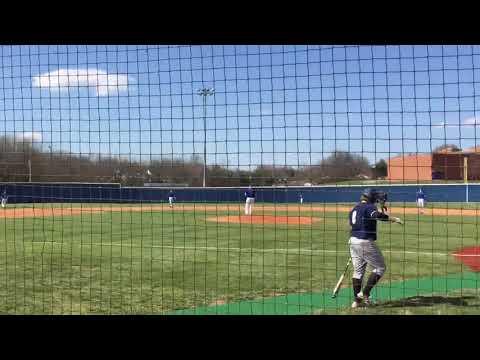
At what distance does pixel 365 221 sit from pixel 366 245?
12.5 inches

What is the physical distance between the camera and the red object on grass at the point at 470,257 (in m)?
9.70

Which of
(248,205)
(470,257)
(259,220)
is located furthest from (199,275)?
(248,205)

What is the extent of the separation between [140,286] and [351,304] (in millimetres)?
3116

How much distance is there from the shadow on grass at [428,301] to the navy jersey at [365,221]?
872 mm

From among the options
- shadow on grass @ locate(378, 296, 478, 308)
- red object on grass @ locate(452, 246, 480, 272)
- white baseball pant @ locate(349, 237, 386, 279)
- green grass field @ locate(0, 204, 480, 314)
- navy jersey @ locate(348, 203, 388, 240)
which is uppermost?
navy jersey @ locate(348, 203, 388, 240)

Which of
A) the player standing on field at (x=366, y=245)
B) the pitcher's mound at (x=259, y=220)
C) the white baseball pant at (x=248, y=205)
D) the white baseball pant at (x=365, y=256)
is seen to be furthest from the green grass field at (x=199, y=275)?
the white baseball pant at (x=248, y=205)

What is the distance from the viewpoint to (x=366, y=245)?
6.69m

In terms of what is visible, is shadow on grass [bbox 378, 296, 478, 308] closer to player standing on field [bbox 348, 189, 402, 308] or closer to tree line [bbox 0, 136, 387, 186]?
player standing on field [bbox 348, 189, 402, 308]

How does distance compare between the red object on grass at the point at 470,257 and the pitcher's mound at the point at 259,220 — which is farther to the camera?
the pitcher's mound at the point at 259,220

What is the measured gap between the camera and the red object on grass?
382 inches

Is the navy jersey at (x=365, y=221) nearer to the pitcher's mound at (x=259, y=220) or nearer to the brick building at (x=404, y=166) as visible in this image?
the brick building at (x=404, y=166)

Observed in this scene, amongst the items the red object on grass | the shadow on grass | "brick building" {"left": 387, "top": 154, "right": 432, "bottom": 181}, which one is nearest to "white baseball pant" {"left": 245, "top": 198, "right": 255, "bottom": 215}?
the red object on grass

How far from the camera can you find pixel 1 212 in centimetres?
2403

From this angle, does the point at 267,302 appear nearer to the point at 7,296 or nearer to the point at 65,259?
the point at 7,296
